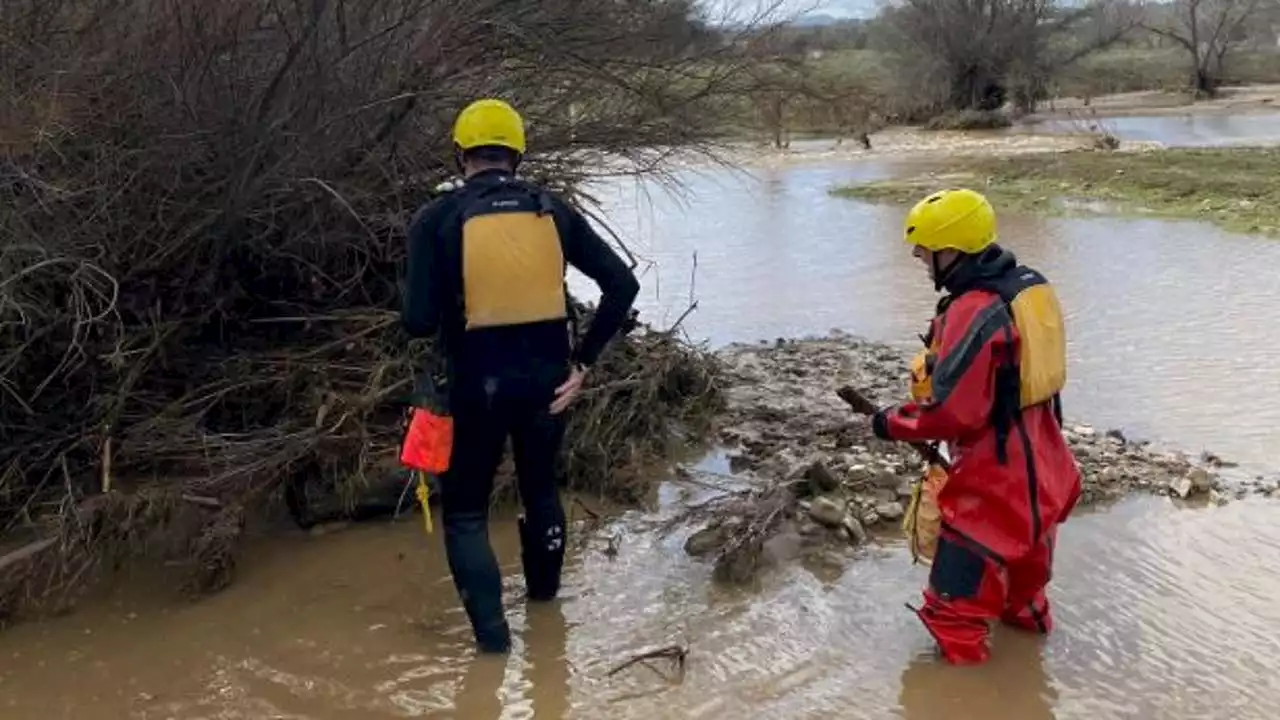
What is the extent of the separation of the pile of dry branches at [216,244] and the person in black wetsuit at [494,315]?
138 centimetres

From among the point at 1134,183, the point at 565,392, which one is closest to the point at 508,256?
the point at 565,392

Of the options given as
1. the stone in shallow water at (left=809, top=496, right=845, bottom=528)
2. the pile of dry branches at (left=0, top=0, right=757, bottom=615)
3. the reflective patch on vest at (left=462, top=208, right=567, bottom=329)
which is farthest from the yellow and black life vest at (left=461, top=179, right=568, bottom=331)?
the stone in shallow water at (left=809, top=496, right=845, bottom=528)

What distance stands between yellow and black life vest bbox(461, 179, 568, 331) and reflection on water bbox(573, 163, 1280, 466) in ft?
12.8

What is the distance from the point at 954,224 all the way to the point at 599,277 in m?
1.31

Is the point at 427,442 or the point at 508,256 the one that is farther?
the point at 427,442

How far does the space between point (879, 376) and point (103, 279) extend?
507 cm

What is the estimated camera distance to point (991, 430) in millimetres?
4418

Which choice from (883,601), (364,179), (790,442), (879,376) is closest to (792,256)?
(879,376)

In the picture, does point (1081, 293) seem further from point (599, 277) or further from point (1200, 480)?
point (599, 277)

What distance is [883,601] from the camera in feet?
17.4

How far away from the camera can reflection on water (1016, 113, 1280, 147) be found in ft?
104

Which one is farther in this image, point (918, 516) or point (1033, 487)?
point (918, 516)

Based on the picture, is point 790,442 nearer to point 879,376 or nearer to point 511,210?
point 879,376

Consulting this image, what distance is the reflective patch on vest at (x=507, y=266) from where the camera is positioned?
458 centimetres
